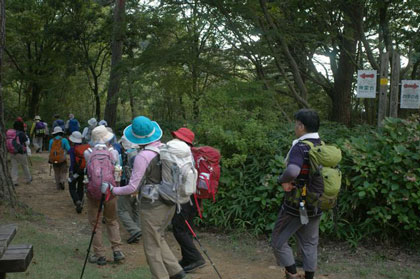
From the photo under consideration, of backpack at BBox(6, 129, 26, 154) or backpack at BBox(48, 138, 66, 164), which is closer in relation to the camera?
backpack at BBox(48, 138, 66, 164)

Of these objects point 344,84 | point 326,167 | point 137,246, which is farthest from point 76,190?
point 344,84

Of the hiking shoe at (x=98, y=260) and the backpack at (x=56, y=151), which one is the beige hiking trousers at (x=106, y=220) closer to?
the hiking shoe at (x=98, y=260)

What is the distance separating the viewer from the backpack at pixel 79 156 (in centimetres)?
782

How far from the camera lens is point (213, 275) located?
540 centimetres

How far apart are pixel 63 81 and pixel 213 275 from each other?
25202mm

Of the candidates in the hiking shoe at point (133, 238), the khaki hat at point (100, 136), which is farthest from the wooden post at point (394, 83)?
the khaki hat at point (100, 136)

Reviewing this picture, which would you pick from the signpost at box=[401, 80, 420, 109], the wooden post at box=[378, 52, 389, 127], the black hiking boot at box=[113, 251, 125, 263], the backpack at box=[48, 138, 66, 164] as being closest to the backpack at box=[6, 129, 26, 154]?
the backpack at box=[48, 138, 66, 164]

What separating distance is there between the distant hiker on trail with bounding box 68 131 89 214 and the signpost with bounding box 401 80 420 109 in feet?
19.1

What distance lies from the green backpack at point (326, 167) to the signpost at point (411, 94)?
4.20 metres

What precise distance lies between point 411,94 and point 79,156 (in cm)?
614

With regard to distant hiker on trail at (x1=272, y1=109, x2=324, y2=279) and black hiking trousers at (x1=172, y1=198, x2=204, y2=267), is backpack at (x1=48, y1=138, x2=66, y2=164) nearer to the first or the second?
black hiking trousers at (x1=172, y1=198, x2=204, y2=267)

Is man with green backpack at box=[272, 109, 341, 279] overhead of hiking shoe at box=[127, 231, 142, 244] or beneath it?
overhead

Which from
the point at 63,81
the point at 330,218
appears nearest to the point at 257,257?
the point at 330,218

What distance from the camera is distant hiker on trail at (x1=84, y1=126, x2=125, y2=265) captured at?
5219 millimetres
